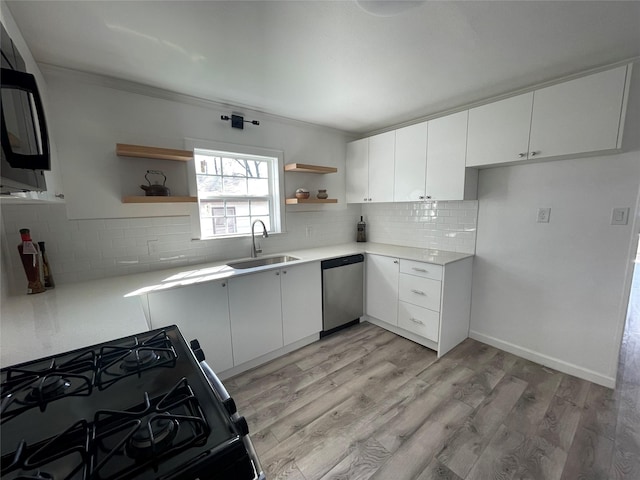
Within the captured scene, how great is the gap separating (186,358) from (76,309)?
96 cm

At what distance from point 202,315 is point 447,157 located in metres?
2.58

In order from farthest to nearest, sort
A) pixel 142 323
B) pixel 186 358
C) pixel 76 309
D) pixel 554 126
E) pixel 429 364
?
pixel 429 364 → pixel 554 126 → pixel 76 309 → pixel 142 323 → pixel 186 358

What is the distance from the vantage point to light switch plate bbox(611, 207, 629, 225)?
6.32 ft

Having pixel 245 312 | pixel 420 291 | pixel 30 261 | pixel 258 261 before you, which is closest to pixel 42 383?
pixel 30 261

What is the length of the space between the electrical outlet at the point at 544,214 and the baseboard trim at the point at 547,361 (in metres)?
1.19

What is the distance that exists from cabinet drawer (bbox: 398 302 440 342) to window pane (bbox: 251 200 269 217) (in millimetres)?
1792

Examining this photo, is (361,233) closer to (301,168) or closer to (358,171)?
(358,171)

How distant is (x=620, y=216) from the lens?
195 centimetres

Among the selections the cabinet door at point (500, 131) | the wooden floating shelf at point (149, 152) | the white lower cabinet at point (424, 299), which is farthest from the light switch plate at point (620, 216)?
the wooden floating shelf at point (149, 152)

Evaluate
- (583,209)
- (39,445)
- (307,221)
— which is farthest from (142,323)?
(583,209)

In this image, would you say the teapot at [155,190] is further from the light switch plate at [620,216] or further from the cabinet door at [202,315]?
the light switch plate at [620,216]

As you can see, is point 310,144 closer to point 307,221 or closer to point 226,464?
point 307,221

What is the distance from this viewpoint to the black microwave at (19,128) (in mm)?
675

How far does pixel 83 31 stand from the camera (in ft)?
4.91
